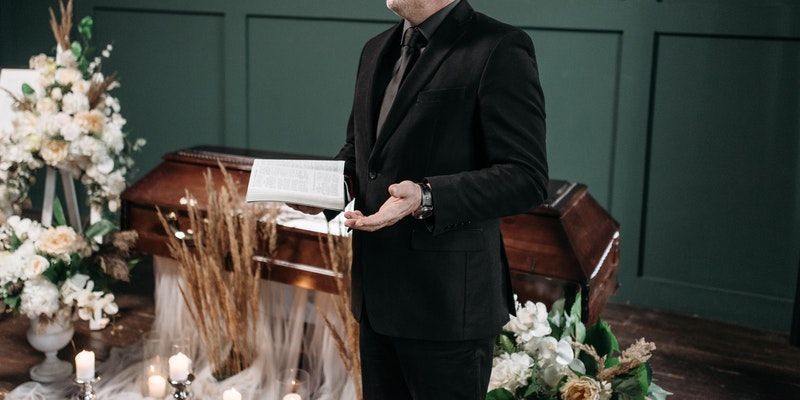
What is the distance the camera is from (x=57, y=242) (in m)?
2.89

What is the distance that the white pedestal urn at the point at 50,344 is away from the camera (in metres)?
2.94

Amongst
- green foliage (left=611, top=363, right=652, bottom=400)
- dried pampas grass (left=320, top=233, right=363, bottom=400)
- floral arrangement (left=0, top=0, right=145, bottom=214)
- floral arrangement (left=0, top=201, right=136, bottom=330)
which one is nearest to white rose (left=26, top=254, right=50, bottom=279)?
floral arrangement (left=0, top=201, right=136, bottom=330)

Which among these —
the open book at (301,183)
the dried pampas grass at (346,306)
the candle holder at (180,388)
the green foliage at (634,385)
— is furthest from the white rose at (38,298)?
the green foliage at (634,385)

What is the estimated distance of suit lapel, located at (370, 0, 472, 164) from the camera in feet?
4.93

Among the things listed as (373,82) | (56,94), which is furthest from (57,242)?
(373,82)

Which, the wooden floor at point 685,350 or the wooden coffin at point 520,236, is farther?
the wooden floor at point 685,350

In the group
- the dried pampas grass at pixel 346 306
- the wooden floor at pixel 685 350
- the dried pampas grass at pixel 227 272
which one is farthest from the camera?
the wooden floor at pixel 685 350

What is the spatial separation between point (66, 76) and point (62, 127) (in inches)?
6.8

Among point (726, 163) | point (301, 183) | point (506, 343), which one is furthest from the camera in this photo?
point (726, 163)

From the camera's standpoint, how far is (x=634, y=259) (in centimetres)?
402

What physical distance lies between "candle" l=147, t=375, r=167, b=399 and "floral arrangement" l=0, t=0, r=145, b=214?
30.5 inches

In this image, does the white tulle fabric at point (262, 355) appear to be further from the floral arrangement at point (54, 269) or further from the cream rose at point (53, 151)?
the cream rose at point (53, 151)

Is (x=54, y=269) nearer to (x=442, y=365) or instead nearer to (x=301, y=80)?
(x=442, y=365)

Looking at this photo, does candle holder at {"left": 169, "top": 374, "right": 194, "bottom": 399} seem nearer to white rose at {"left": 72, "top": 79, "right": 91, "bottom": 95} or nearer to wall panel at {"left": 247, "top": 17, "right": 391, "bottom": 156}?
white rose at {"left": 72, "top": 79, "right": 91, "bottom": 95}
